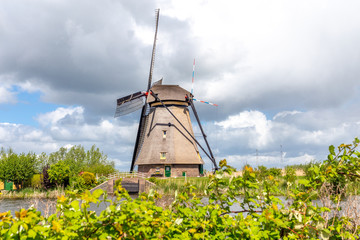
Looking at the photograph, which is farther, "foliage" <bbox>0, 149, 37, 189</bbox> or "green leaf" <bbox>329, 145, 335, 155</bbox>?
"foliage" <bbox>0, 149, 37, 189</bbox>

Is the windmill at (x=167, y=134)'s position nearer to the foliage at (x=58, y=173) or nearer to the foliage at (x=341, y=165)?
the foliage at (x=58, y=173)

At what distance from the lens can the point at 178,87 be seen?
33.9 m

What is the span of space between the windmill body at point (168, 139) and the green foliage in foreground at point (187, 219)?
28921mm

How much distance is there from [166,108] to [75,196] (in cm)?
2946

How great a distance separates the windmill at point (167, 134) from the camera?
3244 centimetres

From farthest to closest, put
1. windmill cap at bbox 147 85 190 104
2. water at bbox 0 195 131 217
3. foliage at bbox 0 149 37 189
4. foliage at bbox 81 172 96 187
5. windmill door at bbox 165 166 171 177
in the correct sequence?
foliage at bbox 0 149 37 189
windmill cap at bbox 147 85 190 104
windmill door at bbox 165 166 171 177
foliage at bbox 81 172 96 187
water at bbox 0 195 131 217

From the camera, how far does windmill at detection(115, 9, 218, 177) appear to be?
3244 centimetres

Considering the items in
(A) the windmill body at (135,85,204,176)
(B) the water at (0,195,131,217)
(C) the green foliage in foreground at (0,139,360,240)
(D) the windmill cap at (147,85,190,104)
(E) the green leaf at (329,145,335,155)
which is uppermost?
(D) the windmill cap at (147,85,190,104)

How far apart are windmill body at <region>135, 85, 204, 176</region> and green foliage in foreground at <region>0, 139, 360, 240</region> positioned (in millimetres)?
28921

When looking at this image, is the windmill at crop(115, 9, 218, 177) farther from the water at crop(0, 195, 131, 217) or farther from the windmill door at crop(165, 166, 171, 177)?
the water at crop(0, 195, 131, 217)

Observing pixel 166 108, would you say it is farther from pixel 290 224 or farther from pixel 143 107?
pixel 290 224

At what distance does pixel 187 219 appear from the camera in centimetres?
274

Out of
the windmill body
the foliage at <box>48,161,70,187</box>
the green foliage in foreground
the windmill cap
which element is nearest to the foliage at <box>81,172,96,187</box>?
the foliage at <box>48,161,70,187</box>

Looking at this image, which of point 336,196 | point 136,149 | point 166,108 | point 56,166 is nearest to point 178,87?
point 166,108
